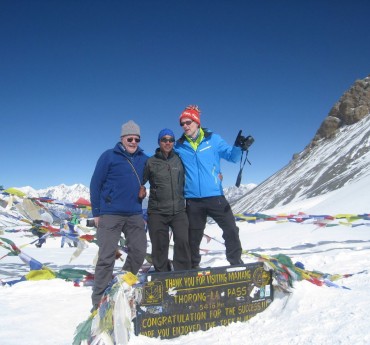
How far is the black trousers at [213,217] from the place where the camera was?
4246mm

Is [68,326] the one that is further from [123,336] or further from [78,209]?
[78,209]

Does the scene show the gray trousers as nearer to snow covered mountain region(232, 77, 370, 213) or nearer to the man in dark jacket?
the man in dark jacket

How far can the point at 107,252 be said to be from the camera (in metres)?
4.01

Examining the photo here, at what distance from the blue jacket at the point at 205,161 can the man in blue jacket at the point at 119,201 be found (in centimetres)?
55

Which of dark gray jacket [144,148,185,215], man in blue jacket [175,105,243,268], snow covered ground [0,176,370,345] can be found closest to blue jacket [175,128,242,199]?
man in blue jacket [175,105,243,268]

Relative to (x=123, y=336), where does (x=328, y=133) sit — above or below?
above

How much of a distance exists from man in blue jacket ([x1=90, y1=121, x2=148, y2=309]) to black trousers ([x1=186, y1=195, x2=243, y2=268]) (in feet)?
1.94

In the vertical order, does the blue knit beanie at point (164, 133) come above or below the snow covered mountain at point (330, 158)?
below

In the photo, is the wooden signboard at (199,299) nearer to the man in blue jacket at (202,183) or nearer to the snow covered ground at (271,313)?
A: the snow covered ground at (271,313)

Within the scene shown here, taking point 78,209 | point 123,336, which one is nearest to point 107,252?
point 123,336

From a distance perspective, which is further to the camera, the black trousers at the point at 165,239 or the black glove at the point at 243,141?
the black glove at the point at 243,141

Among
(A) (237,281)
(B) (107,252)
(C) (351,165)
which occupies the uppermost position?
(C) (351,165)

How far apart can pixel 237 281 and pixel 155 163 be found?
160cm

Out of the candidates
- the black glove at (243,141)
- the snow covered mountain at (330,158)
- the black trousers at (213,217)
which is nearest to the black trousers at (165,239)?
the black trousers at (213,217)
